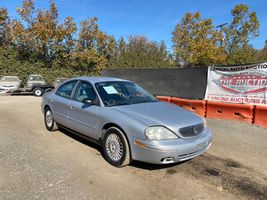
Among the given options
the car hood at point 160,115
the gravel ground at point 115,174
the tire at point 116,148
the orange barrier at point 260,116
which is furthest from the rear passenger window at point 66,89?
the orange barrier at point 260,116

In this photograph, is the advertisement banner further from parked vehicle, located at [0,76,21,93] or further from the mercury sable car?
parked vehicle, located at [0,76,21,93]

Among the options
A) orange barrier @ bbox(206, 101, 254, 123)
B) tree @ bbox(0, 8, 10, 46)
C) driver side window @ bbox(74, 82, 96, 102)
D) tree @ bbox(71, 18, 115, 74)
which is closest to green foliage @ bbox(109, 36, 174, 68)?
tree @ bbox(71, 18, 115, 74)

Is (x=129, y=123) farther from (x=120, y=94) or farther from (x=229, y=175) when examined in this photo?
(x=229, y=175)

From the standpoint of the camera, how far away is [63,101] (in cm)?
596

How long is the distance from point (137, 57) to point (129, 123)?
30.6 meters

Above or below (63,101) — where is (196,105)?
below

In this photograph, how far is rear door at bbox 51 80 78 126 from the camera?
586 centimetres

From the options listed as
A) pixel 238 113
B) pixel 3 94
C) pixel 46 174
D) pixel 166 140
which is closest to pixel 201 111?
pixel 238 113

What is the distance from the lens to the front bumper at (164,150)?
3.89 meters

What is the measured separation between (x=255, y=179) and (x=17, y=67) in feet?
86.3

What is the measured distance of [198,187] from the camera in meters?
3.78

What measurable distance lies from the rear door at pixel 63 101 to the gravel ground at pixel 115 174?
504 mm

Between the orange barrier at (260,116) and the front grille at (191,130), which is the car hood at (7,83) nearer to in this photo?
the orange barrier at (260,116)

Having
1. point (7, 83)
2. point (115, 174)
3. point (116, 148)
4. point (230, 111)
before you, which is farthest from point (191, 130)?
point (7, 83)
